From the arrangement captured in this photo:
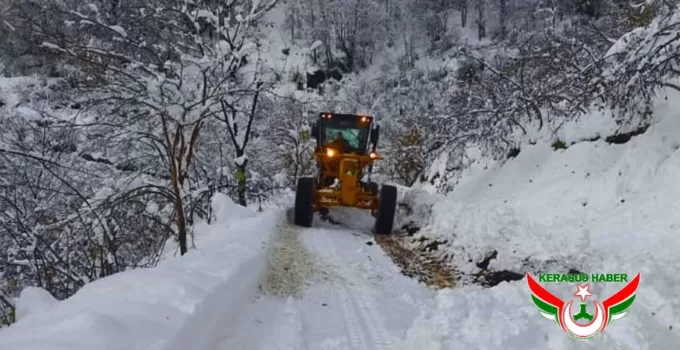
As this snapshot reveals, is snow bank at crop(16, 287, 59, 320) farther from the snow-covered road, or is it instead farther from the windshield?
the windshield

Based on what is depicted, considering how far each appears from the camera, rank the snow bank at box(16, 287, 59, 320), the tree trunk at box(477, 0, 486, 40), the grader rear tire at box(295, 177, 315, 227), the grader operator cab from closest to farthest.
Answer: the snow bank at box(16, 287, 59, 320)
the grader operator cab
the grader rear tire at box(295, 177, 315, 227)
the tree trunk at box(477, 0, 486, 40)

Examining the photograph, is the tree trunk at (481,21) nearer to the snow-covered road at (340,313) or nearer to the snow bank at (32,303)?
the snow-covered road at (340,313)

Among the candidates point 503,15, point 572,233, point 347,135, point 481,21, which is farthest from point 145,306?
point 481,21

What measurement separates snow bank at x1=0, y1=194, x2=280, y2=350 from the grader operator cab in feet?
13.5

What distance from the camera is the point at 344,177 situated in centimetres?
945

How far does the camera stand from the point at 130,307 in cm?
314

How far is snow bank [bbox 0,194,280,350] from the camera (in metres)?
2.59

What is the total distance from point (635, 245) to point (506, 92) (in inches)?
258

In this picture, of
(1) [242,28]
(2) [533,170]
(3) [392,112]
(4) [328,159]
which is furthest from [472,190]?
(3) [392,112]

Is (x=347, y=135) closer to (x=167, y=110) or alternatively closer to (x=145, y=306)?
(x=167, y=110)

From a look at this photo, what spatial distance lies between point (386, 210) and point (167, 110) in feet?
15.9

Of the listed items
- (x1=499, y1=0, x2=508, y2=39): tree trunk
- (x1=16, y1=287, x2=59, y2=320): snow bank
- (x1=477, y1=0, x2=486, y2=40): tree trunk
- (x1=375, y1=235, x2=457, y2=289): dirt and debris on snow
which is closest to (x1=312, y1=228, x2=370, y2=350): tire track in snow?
(x1=375, y1=235, x2=457, y2=289): dirt and debris on snow

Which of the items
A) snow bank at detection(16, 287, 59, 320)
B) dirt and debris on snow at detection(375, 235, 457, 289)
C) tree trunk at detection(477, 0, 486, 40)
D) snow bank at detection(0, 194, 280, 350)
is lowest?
dirt and debris on snow at detection(375, 235, 457, 289)

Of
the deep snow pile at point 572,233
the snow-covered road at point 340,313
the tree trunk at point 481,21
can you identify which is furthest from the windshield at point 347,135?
the tree trunk at point 481,21
